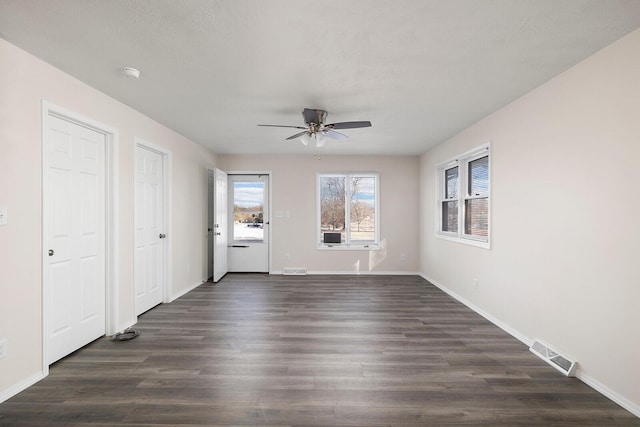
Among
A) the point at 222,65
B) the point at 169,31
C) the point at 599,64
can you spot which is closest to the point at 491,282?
the point at 599,64

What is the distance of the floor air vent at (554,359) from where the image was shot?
2.43 m

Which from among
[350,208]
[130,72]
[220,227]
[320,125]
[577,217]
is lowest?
[220,227]

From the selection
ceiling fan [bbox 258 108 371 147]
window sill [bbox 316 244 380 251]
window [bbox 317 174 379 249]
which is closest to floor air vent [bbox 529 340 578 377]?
ceiling fan [bbox 258 108 371 147]

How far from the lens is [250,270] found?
644cm

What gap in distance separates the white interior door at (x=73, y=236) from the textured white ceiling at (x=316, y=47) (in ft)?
1.56

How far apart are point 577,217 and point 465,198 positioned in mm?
2096

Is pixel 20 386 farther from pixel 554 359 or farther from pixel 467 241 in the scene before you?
pixel 467 241

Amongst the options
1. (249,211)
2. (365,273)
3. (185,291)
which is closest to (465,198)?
(365,273)

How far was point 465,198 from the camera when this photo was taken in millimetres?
4531

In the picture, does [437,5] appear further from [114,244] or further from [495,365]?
[114,244]

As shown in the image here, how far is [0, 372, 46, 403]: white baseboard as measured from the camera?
6.88 feet

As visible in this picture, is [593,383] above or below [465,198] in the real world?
below

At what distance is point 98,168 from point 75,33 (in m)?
1.43

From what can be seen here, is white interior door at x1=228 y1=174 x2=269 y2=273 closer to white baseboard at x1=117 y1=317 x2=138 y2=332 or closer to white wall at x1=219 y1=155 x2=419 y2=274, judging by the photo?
white wall at x1=219 y1=155 x2=419 y2=274
